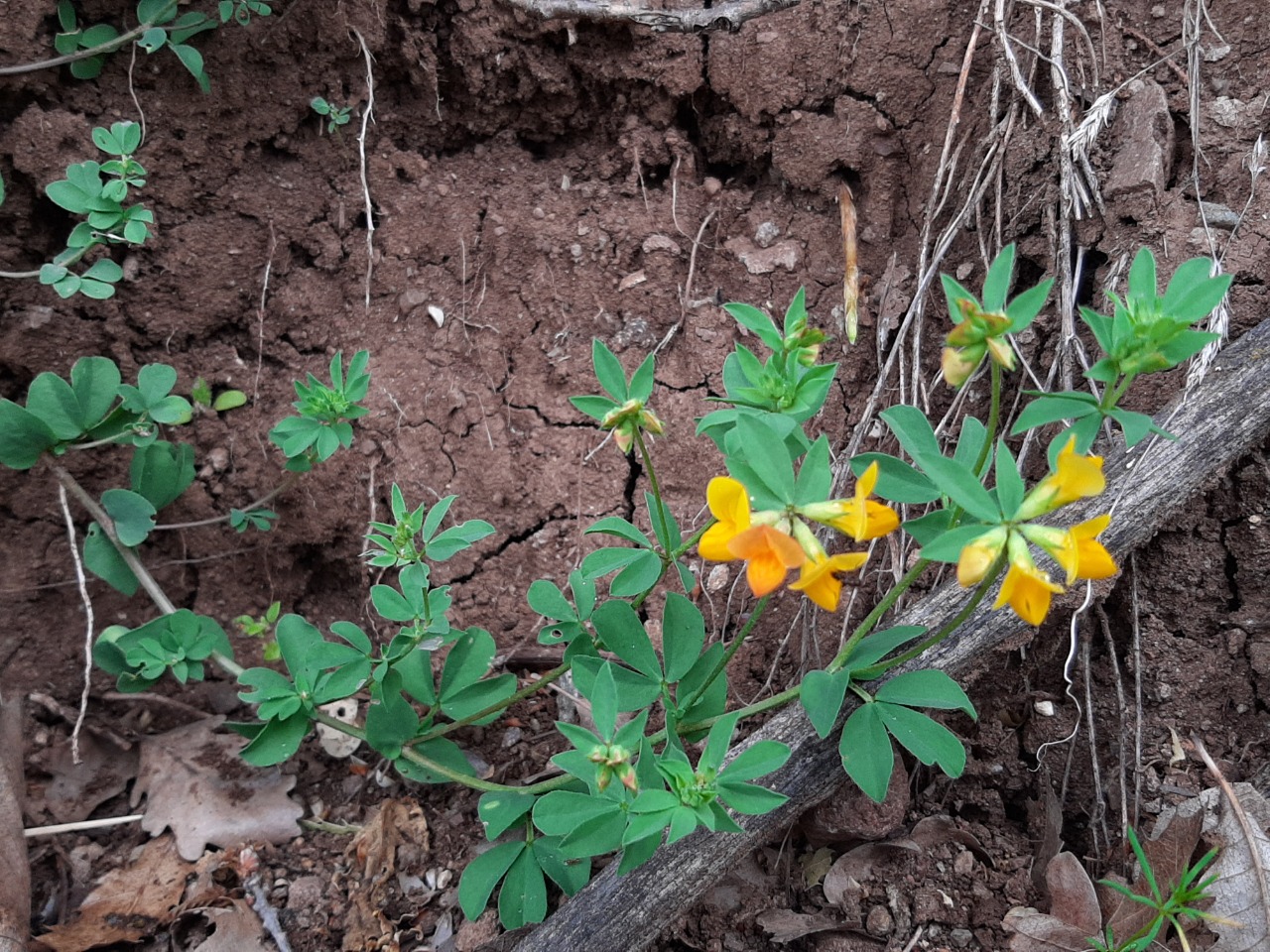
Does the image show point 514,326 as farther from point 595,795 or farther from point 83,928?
point 83,928

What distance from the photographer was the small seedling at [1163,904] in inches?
70.2

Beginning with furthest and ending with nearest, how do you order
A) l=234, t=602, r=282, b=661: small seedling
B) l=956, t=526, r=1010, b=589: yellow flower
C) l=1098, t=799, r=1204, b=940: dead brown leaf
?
l=234, t=602, r=282, b=661: small seedling, l=1098, t=799, r=1204, b=940: dead brown leaf, l=956, t=526, r=1010, b=589: yellow flower

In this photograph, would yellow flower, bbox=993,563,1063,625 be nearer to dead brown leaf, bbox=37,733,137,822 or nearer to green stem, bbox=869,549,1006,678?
green stem, bbox=869,549,1006,678

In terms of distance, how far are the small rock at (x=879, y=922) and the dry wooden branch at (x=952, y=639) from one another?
349 mm

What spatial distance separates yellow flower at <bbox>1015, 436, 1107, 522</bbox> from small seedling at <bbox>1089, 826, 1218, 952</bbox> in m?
0.93

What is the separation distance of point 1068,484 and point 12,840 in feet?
8.38

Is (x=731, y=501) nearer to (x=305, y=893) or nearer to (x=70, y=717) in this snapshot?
(x=305, y=893)

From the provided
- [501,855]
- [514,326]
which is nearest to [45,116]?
[514,326]

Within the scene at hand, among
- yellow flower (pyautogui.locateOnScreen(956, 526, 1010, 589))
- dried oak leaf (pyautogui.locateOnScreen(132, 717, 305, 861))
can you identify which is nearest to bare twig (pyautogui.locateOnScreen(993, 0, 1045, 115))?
yellow flower (pyautogui.locateOnScreen(956, 526, 1010, 589))

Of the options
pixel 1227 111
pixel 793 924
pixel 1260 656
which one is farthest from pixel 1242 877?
pixel 1227 111

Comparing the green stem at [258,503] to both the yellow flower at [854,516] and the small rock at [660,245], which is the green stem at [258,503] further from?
the yellow flower at [854,516]

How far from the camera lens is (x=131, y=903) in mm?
2174

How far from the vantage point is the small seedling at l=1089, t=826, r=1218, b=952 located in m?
1.78

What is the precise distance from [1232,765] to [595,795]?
5.08 feet
